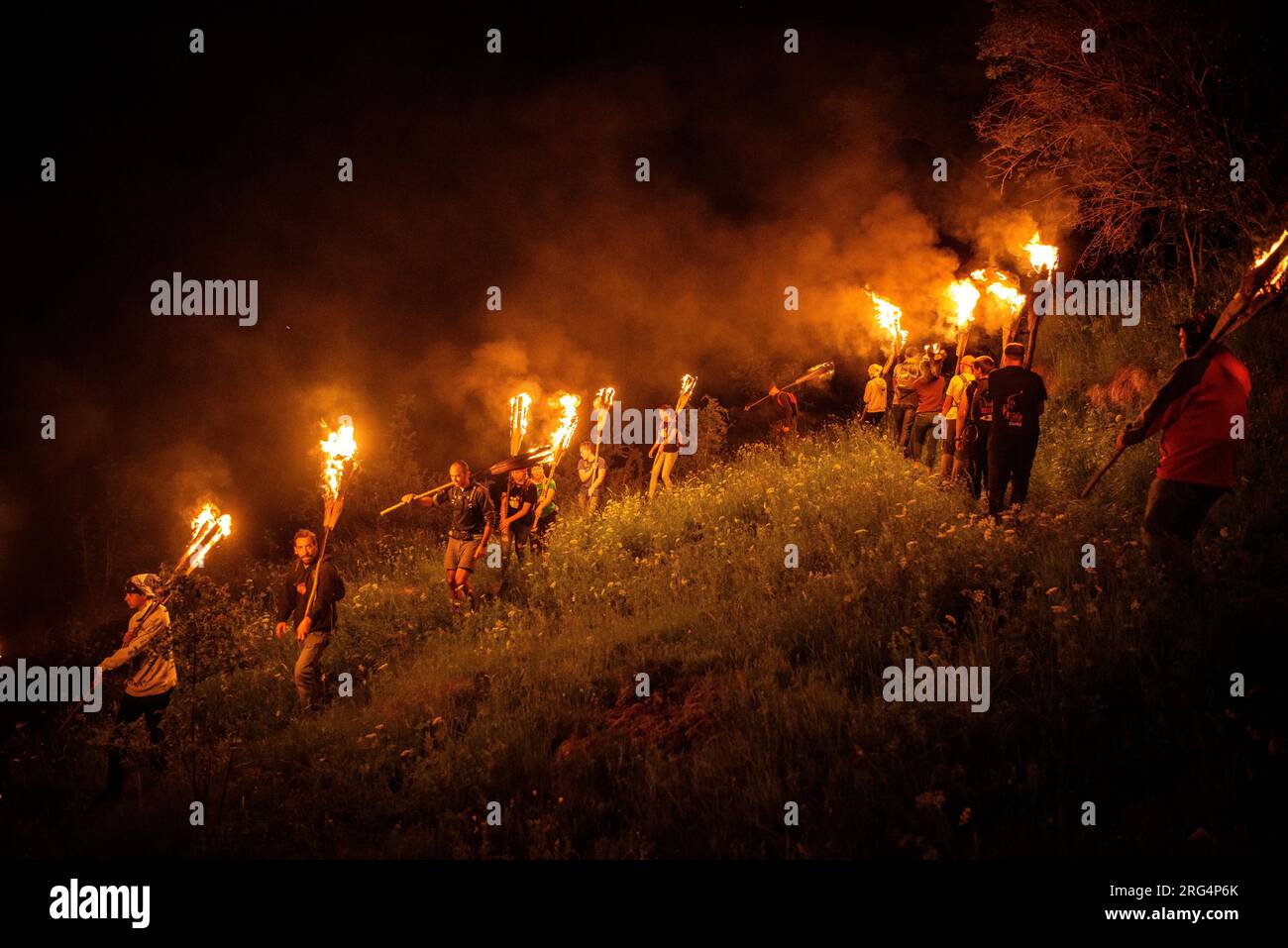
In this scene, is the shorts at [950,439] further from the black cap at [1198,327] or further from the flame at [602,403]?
the flame at [602,403]

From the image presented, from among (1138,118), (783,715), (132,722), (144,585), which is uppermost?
(1138,118)

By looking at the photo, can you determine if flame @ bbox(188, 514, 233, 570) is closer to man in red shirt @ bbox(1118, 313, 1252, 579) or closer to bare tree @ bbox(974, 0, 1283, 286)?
man in red shirt @ bbox(1118, 313, 1252, 579)

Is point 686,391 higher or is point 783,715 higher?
point 686,391

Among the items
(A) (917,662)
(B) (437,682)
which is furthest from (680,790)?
(B) (437,682)

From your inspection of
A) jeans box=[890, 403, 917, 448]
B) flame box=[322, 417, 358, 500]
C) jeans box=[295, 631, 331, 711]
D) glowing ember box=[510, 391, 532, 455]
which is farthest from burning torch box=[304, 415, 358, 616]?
jeans box=[890, 403, 917, 448]

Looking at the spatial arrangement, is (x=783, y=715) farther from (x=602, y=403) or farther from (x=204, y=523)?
(x=602, y=403)

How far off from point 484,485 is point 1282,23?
12.0 m

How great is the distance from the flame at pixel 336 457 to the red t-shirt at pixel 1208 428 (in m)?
7.71

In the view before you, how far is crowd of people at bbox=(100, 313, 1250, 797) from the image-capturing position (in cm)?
564

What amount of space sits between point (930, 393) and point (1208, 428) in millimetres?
5795

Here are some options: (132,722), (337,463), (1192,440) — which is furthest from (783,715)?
(132,722)

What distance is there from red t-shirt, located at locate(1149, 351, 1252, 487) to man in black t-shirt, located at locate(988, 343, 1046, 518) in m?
2.30

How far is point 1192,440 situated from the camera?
18.3 ft

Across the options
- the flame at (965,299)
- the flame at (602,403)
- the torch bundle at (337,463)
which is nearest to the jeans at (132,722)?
the torch bundle at (337,463)
